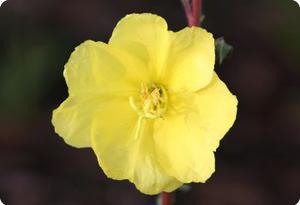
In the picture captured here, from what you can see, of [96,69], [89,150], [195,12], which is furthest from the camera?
[89,150]

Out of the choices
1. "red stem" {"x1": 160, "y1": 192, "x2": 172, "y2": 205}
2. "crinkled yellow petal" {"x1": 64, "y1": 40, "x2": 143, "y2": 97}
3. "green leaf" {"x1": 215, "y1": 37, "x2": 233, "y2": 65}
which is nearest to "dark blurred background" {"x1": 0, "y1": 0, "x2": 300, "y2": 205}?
"red stem" {"x1": 160, "y1": 192, "x2": 172, "y2": 205}

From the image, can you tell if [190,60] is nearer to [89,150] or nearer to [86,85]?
[86,85]

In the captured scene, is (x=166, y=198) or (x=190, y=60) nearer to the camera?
(x=190, y=60)

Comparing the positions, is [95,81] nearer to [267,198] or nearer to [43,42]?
[43,42]

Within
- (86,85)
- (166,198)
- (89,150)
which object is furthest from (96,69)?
(89,150)

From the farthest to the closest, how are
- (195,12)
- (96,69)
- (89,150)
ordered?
1. (89,150)
2. (96,69)
3. (195,12)

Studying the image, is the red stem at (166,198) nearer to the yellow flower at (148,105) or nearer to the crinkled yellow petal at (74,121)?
the yellow flower at (148,105)

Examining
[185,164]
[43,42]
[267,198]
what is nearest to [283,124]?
[267,198]

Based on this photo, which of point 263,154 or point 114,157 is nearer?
point 114,157
